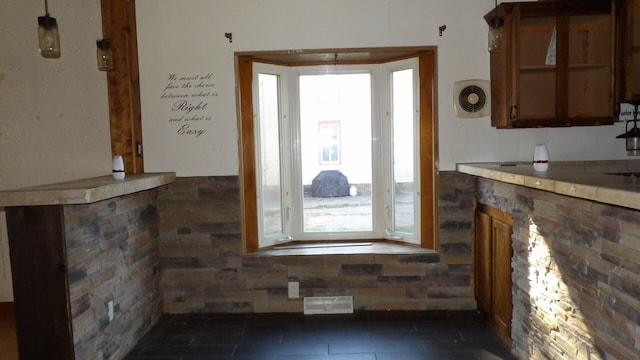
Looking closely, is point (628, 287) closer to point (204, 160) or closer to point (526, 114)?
point (526, 114)

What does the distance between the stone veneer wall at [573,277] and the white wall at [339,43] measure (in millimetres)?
763

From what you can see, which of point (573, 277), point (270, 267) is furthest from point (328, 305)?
point (573, 277)

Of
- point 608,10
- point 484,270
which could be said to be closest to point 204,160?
point 484,270

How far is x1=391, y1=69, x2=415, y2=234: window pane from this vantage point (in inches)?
142

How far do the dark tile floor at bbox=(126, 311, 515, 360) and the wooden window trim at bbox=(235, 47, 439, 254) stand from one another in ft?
1.85

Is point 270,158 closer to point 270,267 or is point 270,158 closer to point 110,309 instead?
point 270,267

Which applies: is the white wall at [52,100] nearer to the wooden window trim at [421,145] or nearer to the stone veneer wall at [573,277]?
the wooden window trim at [421,145]

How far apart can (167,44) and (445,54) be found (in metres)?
2.10

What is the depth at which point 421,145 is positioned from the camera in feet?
11.5

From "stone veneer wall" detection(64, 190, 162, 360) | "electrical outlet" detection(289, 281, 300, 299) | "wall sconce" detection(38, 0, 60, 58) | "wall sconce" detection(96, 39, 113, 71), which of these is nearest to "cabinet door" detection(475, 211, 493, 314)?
"electrical outlet" detection(289, 281, 300, 299)

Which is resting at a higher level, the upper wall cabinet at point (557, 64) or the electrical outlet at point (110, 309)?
the upper wall cabinet at point (557, 64)

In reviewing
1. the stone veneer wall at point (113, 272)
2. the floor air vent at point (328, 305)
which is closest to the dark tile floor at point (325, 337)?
the floor air vent at point (328, 305)

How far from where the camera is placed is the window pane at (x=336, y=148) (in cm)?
380

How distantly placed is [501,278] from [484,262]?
30cm
